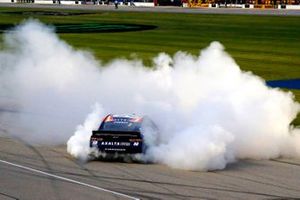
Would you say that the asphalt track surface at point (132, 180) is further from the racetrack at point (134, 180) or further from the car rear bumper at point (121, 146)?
the car rear bumper at point (121, 146)

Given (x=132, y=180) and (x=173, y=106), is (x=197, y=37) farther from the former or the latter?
(x=132, y=180)

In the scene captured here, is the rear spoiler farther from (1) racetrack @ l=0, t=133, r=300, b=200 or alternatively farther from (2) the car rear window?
(1) racetrack @ l=0, t=133, r=300, b=200

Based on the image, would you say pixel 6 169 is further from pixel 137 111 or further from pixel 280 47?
pixel 280 47

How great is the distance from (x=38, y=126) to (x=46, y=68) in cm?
849

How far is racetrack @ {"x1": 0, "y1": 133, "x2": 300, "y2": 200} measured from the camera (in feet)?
56.1

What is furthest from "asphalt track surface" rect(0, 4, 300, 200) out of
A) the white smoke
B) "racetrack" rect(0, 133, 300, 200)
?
the white smoke

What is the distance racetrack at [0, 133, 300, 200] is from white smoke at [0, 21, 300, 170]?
68cm

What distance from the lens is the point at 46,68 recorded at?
112 ft

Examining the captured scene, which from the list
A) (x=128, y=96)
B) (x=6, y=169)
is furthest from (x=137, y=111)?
(x=6, y=169)

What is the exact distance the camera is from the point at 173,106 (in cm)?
2492

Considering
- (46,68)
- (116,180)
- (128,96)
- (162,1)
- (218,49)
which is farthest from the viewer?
(162,1)

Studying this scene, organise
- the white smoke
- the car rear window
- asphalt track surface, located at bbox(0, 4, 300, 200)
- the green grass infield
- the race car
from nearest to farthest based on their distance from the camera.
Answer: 1. asphalt track surface, located at bbox(0, 4, 300, 200)
2. the race car
3. the white smoke
4. the car rear window
5. the green grass infield

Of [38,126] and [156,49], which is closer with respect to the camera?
[38,126]

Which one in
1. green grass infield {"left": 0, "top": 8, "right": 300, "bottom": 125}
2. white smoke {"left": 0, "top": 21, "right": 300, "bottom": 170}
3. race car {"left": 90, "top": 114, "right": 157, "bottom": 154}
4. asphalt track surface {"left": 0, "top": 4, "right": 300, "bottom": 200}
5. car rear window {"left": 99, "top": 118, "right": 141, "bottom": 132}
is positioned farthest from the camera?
green grass infield {"left": 0, "top": 8, "right": 300, "bottom": 125}
